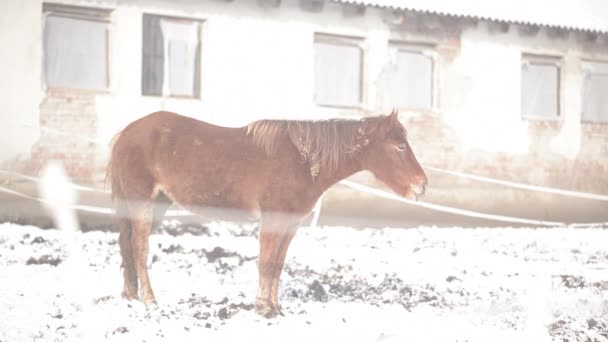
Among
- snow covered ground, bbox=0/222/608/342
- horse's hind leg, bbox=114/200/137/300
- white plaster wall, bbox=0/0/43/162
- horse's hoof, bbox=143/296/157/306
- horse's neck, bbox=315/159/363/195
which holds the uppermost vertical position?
white plaster wall, bbox=0/0/43/162

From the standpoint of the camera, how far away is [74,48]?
248 inches

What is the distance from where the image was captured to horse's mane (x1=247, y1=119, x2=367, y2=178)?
371cm

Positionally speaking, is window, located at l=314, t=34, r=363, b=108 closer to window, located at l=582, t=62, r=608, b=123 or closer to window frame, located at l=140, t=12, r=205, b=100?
window frame, located at l=140, t=12, r=205, b=100

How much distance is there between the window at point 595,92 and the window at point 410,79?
6.08 ft

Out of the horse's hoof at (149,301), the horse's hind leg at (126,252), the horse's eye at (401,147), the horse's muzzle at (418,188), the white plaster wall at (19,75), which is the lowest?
the horse's hoof at (149,301)

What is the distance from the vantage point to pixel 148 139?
3848 mm

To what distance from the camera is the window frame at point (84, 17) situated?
6.17m

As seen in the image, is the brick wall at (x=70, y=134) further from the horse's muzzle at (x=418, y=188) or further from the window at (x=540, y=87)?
the window at (x=540, y=87)

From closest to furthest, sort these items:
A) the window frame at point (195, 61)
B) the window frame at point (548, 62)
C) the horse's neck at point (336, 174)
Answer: the horse's neck at point (336, 174)
the window frame at point (195, 61)
the window frame at point (548, 62)

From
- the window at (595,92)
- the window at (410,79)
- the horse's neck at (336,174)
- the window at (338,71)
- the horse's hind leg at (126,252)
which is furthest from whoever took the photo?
the window at (410,79)

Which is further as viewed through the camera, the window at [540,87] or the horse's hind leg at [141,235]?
the window at [540,87]

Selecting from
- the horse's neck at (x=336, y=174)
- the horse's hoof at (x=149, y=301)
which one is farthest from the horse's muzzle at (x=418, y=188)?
the horse's hoof at (x=149, y=301)

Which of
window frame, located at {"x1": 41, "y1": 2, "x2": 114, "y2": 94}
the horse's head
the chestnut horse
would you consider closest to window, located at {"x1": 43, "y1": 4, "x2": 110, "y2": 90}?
window frame, located at {"x1": 41, "y1": 2, "x2": 114, "y2": 94}

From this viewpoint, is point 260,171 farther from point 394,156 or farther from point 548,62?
point 548,62
